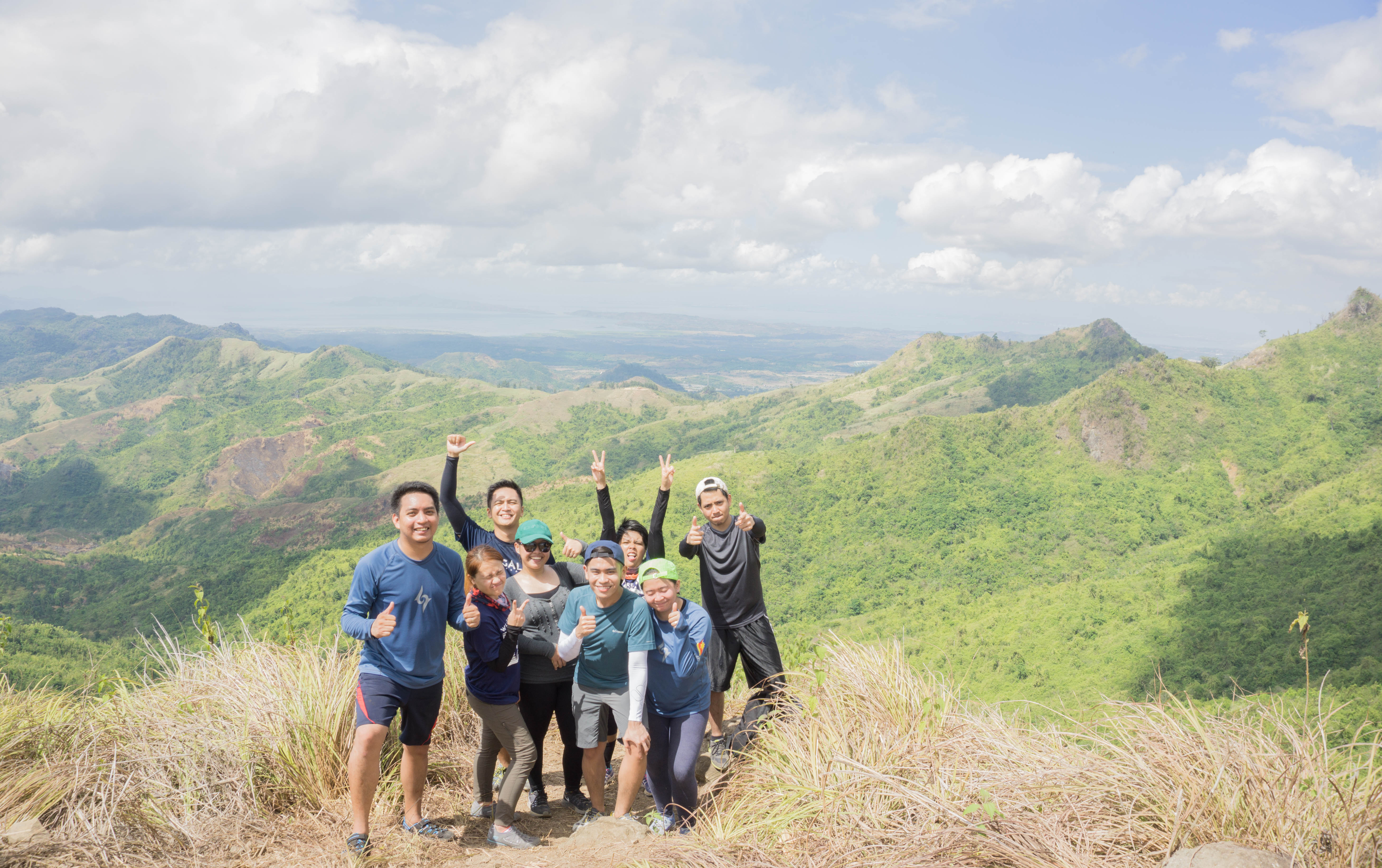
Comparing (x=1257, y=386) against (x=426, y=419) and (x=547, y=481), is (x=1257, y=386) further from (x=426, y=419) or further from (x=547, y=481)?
(x=426, y=419)

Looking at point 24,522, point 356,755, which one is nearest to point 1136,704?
point 356,755

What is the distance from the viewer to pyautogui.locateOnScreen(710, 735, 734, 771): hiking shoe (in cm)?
541

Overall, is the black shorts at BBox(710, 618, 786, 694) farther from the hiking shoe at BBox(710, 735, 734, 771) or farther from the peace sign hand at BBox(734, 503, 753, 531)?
the peace sign hand at BBox(734, 503, 753, 531)

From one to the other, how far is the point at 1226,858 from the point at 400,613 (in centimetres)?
422

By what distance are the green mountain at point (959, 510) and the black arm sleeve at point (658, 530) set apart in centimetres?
224

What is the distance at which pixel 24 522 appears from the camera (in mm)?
103938

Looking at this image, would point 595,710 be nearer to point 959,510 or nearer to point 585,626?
point 585,626

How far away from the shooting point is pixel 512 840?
174 inches

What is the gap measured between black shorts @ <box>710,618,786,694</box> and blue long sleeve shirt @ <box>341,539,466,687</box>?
2.19 metres

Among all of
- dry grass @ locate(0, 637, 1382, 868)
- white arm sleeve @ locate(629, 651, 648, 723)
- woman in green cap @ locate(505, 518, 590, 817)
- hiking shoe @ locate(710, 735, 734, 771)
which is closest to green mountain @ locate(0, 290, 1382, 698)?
hiking shoe @ locate(710, 735, 734, 771)

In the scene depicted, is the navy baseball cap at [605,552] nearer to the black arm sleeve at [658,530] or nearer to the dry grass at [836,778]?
the black arm sleeve at [658,530]

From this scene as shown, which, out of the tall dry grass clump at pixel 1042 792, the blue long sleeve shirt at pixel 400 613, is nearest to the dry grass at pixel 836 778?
the tall dry grass clump at pixel 1042 792

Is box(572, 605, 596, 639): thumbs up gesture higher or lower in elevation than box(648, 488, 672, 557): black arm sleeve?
lower

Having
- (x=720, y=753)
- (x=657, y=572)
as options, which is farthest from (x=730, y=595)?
(x=720, y=753)
